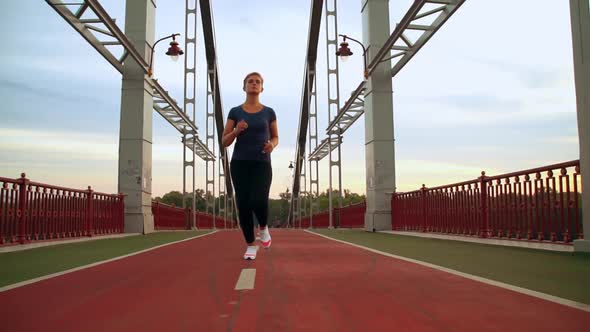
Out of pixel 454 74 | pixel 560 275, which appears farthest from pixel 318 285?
pixel 454 74

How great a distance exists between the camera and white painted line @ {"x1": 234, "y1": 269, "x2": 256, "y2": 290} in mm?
3976

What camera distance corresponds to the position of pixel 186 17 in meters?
31.1

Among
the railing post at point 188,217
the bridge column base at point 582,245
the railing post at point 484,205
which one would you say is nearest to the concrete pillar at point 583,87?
the bridge column base at point 582,245

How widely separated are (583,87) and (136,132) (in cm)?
1314

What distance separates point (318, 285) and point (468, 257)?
3.31 metres

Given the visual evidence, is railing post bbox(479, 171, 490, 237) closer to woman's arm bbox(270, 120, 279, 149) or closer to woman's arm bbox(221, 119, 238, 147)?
woman's arm bbox(270, 120, 279, 149)

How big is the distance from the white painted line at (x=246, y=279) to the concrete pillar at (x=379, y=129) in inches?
491

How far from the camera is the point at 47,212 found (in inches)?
382

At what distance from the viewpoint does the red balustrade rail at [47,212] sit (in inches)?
324

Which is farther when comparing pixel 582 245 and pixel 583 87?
pixel 583 87

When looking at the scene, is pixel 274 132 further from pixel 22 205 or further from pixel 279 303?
pixel 22 205

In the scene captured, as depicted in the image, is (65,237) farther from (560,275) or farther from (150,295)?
(560,275)

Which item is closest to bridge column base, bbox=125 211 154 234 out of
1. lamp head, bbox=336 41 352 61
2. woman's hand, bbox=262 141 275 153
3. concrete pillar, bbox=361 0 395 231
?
concrete pillar, bbox=361 0 395 231

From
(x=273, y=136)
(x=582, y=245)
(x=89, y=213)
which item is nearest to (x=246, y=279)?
(x=273, y=136)
